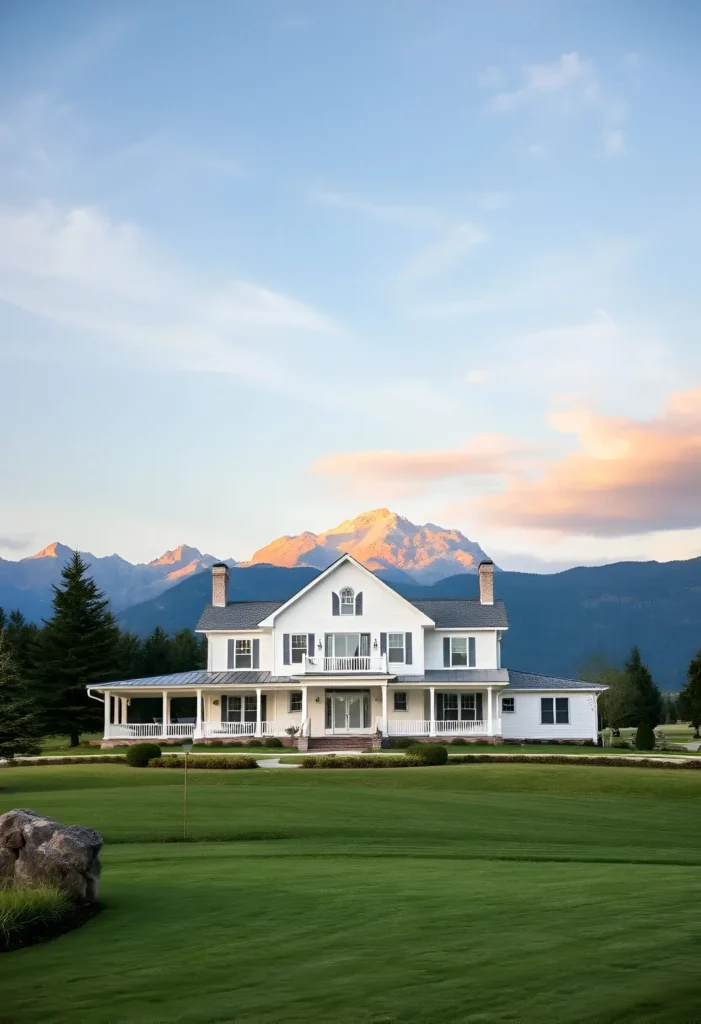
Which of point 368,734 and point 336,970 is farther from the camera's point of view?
point 368,734

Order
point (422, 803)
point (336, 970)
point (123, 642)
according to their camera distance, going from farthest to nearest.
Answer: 1. point (123, 642)
2. point (422, 803)
3. point (336, 970)

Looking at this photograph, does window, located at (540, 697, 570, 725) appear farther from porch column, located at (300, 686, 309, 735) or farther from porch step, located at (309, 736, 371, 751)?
porch column, located at (300, 686, 309, 735)

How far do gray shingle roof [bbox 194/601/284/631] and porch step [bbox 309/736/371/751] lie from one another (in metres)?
7.86

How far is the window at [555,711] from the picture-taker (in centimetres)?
5309

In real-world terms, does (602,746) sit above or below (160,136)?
below

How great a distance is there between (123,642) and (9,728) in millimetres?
36487

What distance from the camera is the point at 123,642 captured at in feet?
235

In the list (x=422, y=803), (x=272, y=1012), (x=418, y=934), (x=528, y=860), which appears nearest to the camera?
(x=272, y=1012)

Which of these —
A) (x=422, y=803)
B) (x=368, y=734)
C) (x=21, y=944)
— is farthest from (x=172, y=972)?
(x=368, y=734)

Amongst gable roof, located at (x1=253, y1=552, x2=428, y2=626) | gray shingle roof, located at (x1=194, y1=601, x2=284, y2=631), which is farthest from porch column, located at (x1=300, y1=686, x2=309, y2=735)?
gray shingle roof, located at (x1=194, y1=601, x2=284, y2=631)

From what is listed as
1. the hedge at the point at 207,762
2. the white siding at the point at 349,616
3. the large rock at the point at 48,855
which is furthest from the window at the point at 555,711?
the large rock at the point at 48,855

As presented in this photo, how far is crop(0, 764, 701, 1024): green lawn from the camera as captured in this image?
25.1 feet

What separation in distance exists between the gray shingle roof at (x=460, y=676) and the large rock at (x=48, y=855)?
40.4 meters

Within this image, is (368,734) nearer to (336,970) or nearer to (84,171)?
(84,171)
